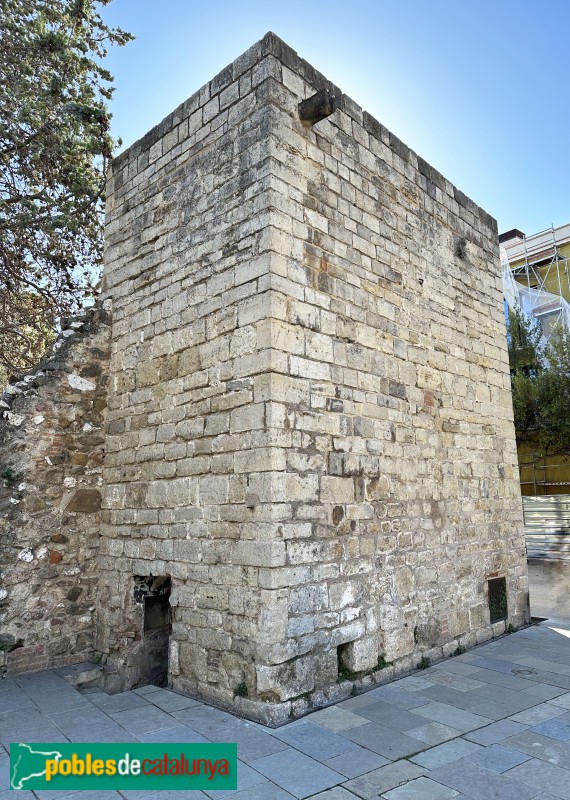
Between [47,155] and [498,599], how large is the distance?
7557 mm

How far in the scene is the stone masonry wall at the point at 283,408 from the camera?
386 centimetres

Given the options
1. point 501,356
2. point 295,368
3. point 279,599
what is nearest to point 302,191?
point 295,368

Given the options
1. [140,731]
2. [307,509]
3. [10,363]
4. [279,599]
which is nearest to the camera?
[140,731]

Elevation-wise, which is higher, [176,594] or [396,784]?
[176,594]

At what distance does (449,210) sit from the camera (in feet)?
20.9

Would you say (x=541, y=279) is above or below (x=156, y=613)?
above

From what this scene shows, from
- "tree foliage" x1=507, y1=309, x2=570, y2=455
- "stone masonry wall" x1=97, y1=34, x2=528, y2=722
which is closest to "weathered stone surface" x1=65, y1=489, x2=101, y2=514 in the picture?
"stone masonry wall" x1=97, y1=34, x2=528, y2=722

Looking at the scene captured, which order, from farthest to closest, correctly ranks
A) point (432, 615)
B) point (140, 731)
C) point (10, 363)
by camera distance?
point (10, 363) → point (432, 615) → point (140, 731)

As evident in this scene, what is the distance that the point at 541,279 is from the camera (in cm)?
1688

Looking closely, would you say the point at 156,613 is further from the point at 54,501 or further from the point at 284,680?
the point at 284,680

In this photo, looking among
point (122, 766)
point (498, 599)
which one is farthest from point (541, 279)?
point (122, 766)

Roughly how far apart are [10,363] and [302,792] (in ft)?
23.0

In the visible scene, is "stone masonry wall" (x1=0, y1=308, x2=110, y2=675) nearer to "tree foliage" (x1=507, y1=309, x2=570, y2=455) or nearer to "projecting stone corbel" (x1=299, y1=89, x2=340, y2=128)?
"projecting stone corbel" (x1=299, y1=89, x2=340, y2=128)

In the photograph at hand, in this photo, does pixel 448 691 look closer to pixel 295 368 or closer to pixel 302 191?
pixel 295 368
